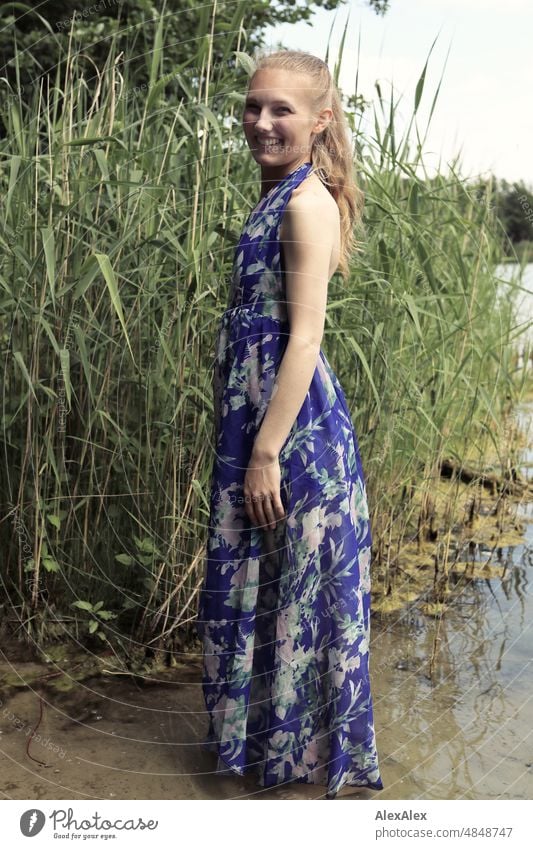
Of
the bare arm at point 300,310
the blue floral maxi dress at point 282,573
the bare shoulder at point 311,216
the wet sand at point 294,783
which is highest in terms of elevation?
the bare shoulder at point 311,216

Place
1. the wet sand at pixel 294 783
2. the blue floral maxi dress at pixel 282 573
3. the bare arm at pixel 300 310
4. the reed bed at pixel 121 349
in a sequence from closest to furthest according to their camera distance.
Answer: the bare arm at pixel 300 310
the blue floral maxi dress at pixel 282 573
the wet sand at pixel 294 783
the reed bed at pixel 121 349

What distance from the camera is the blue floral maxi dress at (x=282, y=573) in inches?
70.2

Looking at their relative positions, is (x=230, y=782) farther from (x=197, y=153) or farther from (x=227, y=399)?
(x=197, y=153)

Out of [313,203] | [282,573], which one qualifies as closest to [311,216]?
[313,203]

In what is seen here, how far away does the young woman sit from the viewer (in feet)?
5.64

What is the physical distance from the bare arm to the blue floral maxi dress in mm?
56

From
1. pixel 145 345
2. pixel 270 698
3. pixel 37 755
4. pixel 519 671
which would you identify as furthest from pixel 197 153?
pixel 519 671

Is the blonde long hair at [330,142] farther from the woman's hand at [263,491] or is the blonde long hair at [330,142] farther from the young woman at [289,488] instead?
the woman's hand at [263,491]

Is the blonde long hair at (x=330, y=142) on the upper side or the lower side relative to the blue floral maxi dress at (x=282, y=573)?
upper

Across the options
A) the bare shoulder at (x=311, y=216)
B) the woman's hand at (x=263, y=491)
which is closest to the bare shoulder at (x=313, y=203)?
the bare shoulder at (x=311, y=216)

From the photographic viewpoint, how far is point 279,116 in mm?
1728

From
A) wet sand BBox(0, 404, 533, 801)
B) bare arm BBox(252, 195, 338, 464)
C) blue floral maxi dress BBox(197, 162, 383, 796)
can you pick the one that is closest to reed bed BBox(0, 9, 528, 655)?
wet sand BBox(0, 404, 533, 801)

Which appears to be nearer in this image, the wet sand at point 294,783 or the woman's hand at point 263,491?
the woman's hand at point 263,491
